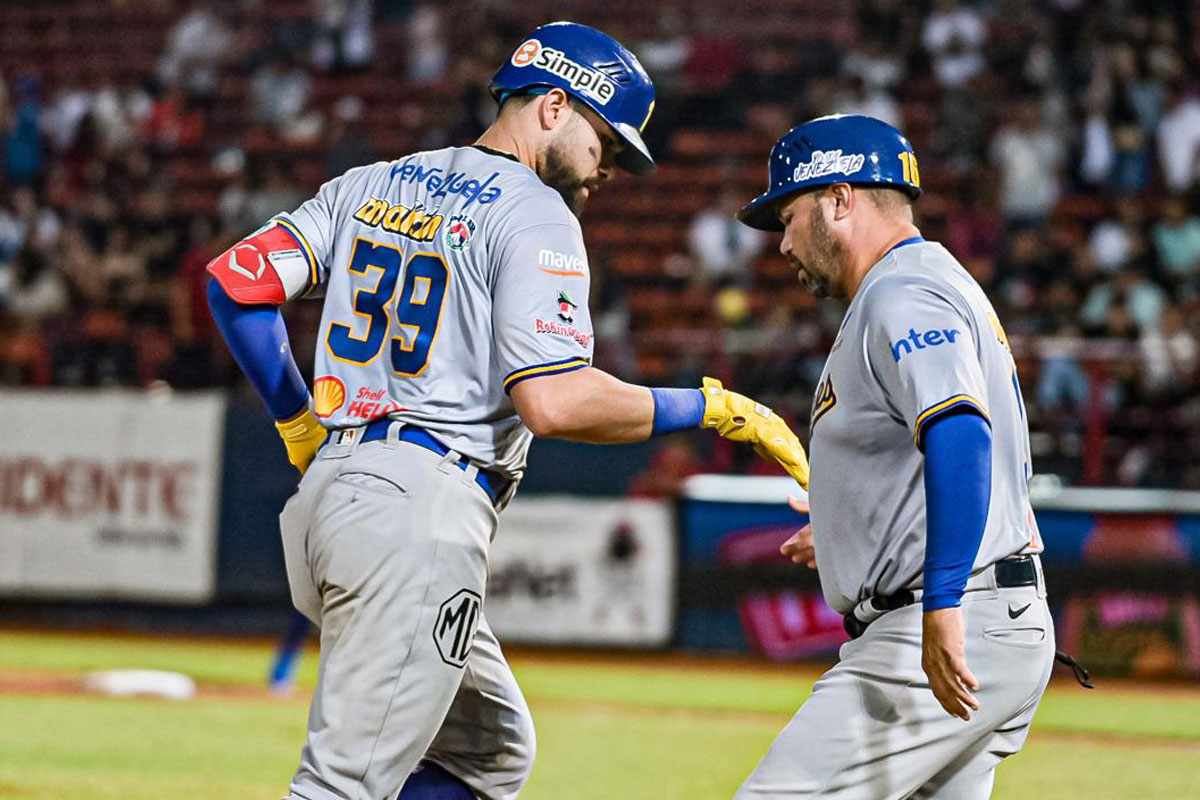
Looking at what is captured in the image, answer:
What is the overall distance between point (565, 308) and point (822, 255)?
694 millimetres

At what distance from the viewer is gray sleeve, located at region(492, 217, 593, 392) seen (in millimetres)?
3979

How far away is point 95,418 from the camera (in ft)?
51.5

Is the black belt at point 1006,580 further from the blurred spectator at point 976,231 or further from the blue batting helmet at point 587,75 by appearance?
the blurred spectator at point 976,231

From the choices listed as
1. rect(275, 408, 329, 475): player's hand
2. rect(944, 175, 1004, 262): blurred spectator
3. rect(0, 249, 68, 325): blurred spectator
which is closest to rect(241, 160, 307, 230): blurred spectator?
rect(0, 249, 68, 325): blurred spectator

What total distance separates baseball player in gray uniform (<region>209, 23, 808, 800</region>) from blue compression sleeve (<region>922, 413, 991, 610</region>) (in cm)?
77

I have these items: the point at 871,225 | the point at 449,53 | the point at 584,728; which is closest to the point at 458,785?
the point at 871,225

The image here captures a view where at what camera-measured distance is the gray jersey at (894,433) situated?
3822 mm

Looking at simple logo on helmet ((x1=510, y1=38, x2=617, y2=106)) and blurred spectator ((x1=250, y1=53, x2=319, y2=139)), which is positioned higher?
blurred spectator ((x1=250, y1=53, x2=319, y2=139))

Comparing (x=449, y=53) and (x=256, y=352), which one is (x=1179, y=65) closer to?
(x=449, y=53)

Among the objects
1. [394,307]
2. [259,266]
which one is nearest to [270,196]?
[259,266]

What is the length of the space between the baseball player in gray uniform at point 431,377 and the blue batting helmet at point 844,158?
0.49m

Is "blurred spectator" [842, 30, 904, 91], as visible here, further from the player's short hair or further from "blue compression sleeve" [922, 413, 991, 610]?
"blue compression sleeve" [922, 413, 991, 610]

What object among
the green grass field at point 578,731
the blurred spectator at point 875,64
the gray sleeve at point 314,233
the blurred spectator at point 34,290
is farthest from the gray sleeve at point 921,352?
the blurred spectator at point 34,290

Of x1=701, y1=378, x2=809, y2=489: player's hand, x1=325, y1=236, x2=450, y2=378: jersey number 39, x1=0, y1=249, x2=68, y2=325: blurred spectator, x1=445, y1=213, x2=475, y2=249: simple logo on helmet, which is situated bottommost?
x1=0, y1=249, x2=68, y2=325: blurred spectator
